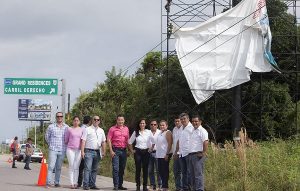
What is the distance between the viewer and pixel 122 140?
51.0ft

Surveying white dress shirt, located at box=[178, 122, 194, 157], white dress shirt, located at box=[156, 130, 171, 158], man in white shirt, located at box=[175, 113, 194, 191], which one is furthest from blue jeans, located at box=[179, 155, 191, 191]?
white dress shirt, located at box=[156, 130, 171, 158]

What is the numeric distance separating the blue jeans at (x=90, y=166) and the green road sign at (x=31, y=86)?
2423cm

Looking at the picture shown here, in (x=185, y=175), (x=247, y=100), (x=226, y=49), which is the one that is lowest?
(x=185, y=175)

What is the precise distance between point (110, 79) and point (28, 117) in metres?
42.6

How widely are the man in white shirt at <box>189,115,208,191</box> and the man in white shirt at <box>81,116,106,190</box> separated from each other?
2.92m

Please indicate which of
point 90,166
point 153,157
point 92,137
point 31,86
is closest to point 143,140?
point 153,157

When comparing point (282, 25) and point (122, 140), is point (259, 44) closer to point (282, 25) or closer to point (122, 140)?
point (282, 25)

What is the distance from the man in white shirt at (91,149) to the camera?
50.6 ft

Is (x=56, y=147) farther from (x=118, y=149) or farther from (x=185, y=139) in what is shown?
(x=185, y=139)

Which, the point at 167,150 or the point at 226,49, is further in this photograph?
the point at 226,49

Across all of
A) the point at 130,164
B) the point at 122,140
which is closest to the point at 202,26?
the point at 130,164

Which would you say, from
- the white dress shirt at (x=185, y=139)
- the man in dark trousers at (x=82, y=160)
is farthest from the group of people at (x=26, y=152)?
the white dress shirt at (x=185, y=139)

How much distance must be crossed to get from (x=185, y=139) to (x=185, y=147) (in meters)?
0.18

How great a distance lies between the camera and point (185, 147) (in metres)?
14.0
